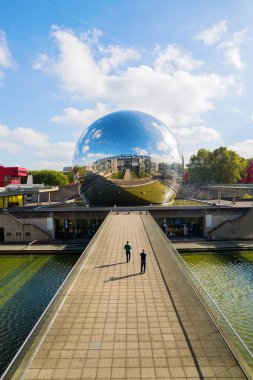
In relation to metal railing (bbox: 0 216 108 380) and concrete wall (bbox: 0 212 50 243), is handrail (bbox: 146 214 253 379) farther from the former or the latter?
concrete wall (bbox: 0 212 50 243)

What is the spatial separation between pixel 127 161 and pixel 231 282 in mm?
15564

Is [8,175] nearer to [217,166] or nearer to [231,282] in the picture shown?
[217,166]

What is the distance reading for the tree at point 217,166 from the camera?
69.7m

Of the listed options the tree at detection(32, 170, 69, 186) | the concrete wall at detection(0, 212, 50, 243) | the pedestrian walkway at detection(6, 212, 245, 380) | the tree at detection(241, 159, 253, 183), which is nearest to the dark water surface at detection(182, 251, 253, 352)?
the pedestrian walkway at detection(6, 212, 245, 380)

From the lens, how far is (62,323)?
8.16m

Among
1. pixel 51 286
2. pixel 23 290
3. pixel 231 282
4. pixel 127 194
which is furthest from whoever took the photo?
pixel 127 194

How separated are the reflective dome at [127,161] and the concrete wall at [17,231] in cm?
722

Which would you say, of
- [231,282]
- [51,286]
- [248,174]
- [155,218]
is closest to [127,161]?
[155,218]

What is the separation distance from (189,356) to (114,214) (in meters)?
22.1

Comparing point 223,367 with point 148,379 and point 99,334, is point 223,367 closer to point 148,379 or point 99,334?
point 148,379

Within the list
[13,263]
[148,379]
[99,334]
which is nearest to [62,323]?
[99,334]

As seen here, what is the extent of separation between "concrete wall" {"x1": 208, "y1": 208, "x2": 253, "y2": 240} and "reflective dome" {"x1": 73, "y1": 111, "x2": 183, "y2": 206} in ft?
24.9

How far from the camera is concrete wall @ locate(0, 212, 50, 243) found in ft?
91.1

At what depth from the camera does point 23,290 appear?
1602 cm
